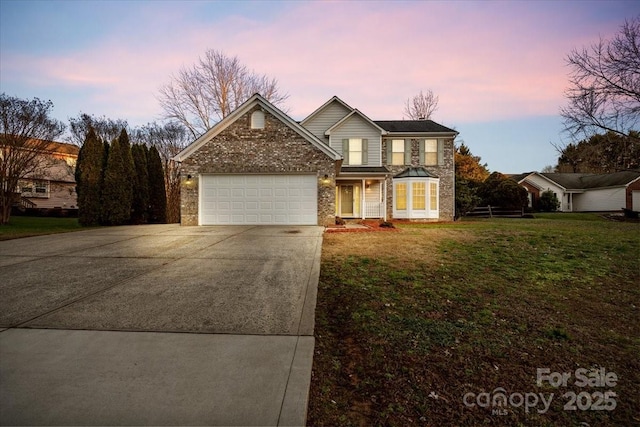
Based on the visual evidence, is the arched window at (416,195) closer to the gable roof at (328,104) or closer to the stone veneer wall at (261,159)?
the gable roof at (328,104)

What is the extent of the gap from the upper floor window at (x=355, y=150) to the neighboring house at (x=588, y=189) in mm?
24573

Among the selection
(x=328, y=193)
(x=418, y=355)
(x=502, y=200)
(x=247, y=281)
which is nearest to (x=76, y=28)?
(x=328, y=193)

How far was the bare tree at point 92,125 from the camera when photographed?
81.4 ft

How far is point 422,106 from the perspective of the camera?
32156 mm

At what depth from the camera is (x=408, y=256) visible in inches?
300

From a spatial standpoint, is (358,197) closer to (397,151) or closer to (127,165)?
(397,151)

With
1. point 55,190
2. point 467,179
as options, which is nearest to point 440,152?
point 467,179

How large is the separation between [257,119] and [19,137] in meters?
14.0

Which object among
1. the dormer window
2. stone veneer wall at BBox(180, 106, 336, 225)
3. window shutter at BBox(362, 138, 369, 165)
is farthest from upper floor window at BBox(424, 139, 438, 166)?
the dormer window

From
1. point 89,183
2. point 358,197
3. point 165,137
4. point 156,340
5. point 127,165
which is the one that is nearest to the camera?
point 156,340

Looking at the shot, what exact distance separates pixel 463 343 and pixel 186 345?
3.07 metres

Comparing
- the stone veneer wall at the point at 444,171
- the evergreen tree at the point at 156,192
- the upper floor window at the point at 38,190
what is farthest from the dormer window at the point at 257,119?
the upper floor window at the point at 38,190

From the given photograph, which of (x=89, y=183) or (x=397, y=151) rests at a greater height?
(x=397, y=151)

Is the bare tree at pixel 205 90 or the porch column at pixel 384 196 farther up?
the bare tree at pixel 205 90
